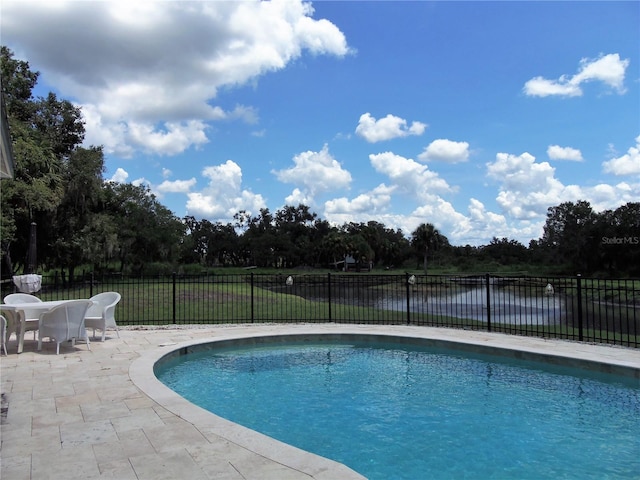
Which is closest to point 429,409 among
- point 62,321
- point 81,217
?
point 62,321

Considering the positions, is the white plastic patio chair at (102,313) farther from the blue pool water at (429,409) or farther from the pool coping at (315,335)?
the blue pool water at (429,409)

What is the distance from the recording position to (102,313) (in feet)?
26.8

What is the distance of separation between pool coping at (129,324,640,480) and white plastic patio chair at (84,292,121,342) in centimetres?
114

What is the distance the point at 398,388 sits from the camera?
21.1 feet

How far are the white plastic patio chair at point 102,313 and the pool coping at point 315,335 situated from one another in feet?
3.74

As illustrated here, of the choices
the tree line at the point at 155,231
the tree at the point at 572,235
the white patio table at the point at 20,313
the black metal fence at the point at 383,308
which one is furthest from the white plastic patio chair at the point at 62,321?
the tree at the point at 572,235

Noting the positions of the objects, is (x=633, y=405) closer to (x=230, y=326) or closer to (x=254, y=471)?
(x=254, y=471)

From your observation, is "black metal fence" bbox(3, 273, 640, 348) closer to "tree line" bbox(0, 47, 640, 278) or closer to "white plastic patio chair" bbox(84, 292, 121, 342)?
"white plastic patio chair" bbox(84, 292, 121, 342)

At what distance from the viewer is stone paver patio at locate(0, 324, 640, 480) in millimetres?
3162

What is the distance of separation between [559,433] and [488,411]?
2.70 feet

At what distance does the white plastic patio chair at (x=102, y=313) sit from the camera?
8.09m

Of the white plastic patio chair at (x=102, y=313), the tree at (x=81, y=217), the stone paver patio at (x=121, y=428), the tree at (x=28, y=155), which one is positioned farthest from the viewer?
the tree at (x=81, y=217)

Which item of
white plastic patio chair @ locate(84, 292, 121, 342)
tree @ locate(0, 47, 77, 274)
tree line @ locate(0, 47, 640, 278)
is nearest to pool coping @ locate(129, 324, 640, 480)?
white plastic patio chair @ locate(84, 292, 121, 342)

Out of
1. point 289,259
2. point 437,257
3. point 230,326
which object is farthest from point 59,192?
point 437,257
